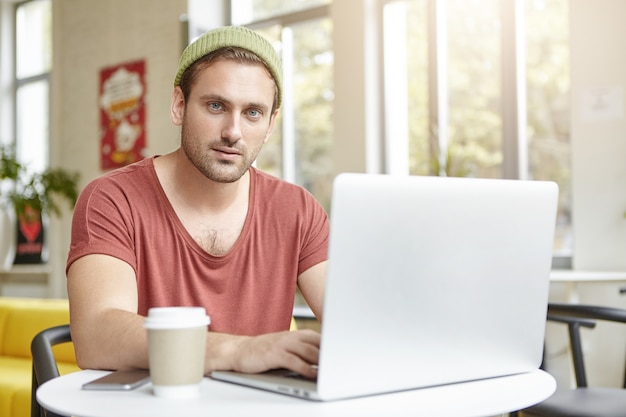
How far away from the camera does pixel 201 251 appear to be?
1554 mm

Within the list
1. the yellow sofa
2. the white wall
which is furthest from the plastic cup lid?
the white wall

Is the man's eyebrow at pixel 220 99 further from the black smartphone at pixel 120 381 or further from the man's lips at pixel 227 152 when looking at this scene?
the black smartphone at pixel 120 381

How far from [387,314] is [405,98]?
14.2 ft

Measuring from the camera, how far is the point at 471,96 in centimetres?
489

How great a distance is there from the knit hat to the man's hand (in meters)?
0.65

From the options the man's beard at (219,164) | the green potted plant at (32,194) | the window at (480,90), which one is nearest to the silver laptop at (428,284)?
the man's beard at (219,164)

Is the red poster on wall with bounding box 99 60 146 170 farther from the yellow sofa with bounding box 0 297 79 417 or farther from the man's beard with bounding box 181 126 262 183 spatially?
the man's beard with bounding box 181 126 262 183

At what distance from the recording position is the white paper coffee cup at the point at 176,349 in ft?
3.10

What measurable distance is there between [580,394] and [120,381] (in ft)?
4.51

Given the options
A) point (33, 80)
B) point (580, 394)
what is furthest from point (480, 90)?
point (33, 80)

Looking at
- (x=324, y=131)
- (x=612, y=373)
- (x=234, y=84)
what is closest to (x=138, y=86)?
(x=324, y=131)

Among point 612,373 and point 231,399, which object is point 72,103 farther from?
point 231,399

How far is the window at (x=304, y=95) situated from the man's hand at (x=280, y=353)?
15.0 feet

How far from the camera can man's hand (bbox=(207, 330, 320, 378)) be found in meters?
1.03
